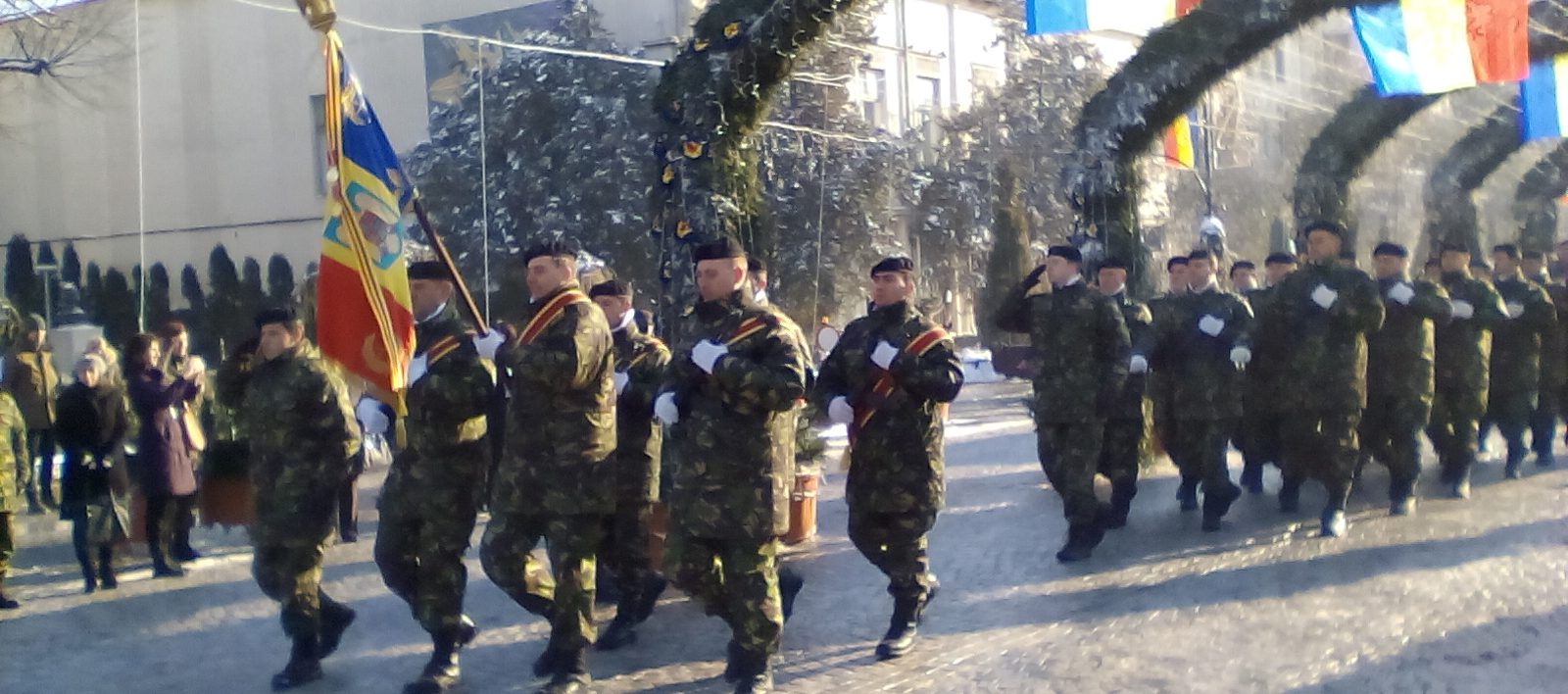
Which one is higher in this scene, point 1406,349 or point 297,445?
point 1406,349

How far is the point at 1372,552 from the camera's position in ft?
29.2

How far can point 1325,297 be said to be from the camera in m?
9.59

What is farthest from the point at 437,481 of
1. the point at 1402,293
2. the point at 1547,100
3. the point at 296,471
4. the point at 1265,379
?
the point at 1547,100

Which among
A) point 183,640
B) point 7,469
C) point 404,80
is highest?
point 404,80

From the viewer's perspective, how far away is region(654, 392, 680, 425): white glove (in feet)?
19.8

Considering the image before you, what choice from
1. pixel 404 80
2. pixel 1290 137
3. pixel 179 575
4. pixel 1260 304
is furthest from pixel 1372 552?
pixel 1290 137

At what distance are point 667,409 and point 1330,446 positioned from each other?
17.3 ft

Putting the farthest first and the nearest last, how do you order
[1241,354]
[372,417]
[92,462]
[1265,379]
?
[1265,379]
[1241,354]
[92,462]
[372,417]

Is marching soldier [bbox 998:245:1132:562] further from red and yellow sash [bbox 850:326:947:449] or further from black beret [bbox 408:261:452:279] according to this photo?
black beret [bbox 408:261:452:279]

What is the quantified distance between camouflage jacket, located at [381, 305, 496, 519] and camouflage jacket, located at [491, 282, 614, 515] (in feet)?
0.54

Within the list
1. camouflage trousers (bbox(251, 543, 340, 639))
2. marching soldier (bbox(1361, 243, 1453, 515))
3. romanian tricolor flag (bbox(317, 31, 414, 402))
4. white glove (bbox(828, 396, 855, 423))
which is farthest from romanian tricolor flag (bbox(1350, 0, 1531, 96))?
camouflage trousers (bbox(251, 543, 340, 639))

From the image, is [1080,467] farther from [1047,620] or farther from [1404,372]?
[1404,372]

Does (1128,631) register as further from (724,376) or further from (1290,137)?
(1290,137)

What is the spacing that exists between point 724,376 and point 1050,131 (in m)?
26.0
